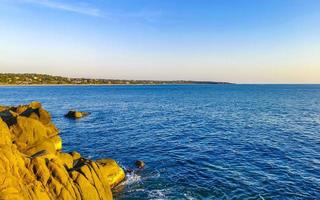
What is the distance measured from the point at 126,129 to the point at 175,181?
30928mm

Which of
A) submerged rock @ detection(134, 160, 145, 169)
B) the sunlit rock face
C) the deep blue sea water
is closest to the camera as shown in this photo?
the sunlit rock face

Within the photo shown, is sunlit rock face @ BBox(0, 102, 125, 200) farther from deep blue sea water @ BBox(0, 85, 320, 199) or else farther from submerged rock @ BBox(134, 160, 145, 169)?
submerged rock @ BBox(134, 160, 145, 169)

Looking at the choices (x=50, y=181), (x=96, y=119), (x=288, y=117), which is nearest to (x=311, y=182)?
(x=50, y=181)

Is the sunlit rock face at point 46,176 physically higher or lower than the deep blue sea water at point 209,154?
higher

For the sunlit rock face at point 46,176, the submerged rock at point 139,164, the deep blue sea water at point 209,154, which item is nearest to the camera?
the sunlit rock face at point 46,176

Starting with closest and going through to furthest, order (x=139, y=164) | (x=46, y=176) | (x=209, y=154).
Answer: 1. (x=46, y=176)
2. (x=139, y=164)
3. (x=209, y=154)

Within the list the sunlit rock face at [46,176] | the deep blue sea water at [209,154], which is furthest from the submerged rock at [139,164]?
the sunlit rock face at [46,176]

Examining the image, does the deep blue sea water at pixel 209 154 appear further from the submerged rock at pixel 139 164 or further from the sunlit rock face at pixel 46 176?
the sunlit rock face at pixel 46 176

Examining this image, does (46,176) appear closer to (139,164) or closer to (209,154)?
(139,164)

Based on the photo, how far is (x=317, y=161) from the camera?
129 feet

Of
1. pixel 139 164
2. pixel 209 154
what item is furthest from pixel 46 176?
pixel 209 154

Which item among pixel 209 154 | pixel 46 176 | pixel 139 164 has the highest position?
pixel 46 176

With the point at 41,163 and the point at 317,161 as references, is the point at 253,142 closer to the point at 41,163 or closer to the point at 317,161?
the point at 317,161

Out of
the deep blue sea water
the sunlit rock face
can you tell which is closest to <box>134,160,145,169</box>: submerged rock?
the deep blue sea water
